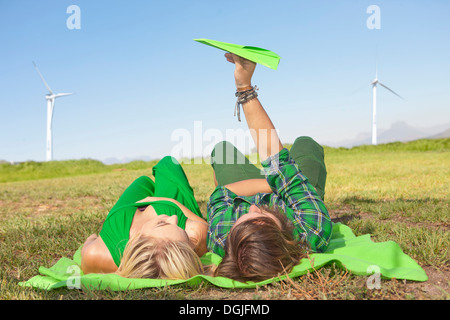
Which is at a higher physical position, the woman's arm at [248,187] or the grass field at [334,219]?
the woman's arm at [248,187]

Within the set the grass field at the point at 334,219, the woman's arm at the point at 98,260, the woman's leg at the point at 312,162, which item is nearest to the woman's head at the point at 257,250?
the grass field at the point at 334,219

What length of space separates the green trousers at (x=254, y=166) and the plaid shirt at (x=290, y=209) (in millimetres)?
826

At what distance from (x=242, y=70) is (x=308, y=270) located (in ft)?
5.61

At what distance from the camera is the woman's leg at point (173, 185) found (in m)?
4.23

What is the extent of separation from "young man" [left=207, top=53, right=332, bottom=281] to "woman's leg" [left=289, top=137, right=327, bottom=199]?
0.04 ft

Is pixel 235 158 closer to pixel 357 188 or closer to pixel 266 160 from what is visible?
pixel 266 160

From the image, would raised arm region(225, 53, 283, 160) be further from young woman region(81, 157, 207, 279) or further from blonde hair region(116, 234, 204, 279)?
blonde hair region(116, 234, 204, 279)

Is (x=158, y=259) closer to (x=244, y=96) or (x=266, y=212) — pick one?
(x=266, y=212)

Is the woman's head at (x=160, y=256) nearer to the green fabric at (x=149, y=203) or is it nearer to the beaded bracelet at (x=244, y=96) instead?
the green fabric at (x=149, y=203)

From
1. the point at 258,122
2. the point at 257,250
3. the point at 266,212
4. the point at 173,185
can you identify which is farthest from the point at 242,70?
the point at 173,185

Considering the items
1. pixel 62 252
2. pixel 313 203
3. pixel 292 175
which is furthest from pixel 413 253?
pixel 62 252

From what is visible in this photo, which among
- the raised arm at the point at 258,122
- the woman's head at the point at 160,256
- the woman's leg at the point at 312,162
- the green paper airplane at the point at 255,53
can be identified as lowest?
the woman's head at the point at 160,256
